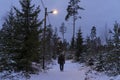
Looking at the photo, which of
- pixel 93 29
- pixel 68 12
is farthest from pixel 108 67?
pixel 93 29

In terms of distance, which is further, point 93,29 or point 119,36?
point 93,29

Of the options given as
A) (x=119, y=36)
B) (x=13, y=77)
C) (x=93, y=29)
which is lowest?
(x=13, y=77)

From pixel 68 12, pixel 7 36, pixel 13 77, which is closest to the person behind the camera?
pixel 13 77

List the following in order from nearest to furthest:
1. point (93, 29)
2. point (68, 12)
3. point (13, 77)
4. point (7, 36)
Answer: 1. point (13, 77)
2. point (7, 36)
3. point (68, 12)
4. point (93, 29)

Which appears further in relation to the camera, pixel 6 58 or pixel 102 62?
pixel 102 62

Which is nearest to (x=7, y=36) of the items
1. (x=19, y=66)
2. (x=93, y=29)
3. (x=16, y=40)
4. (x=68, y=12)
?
(x=16, y=40)

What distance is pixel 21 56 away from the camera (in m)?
23.1

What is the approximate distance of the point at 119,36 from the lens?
2338 cm

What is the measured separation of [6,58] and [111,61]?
8203 mm

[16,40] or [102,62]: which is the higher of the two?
[16,40]

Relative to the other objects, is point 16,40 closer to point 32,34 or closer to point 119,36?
point 32,34

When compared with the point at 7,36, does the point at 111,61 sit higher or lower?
lower

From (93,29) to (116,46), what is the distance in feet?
234

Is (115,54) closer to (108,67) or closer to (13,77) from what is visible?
(108,67)
